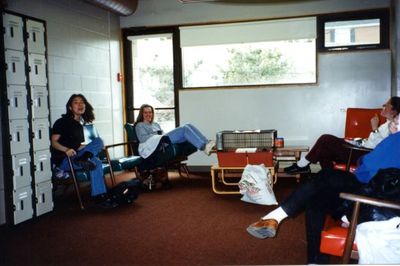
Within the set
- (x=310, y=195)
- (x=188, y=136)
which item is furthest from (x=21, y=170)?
(x=310, y=195)

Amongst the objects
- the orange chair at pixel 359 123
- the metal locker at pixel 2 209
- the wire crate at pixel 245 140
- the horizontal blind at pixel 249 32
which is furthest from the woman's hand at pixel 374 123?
the metal locker at pixel 2 209

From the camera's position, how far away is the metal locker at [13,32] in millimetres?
3562

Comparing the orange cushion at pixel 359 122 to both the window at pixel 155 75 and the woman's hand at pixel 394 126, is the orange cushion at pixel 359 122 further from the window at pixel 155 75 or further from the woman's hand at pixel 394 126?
the window at pixel 155 75

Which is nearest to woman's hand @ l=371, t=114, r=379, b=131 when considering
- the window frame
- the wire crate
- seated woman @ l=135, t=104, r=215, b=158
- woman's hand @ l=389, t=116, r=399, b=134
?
woman's hand @ l=389, t=116, r=399, b=134

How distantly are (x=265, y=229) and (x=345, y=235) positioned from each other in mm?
536

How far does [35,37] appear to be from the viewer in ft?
12.9

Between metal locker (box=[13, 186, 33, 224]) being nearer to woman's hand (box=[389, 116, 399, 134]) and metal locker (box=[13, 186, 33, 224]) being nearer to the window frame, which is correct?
the window frame

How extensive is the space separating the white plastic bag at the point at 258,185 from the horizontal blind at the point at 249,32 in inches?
106

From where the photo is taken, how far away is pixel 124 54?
22.4ft

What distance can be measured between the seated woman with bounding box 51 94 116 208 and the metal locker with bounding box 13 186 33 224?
1.86 feet

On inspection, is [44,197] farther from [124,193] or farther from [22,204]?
[124,193]

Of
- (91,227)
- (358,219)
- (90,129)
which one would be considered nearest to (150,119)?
(90,129)

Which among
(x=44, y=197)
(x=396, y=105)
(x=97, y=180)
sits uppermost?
(x=396, y=105)

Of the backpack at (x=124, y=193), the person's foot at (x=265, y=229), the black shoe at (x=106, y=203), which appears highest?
the person's foot at (x=265, y=229)
